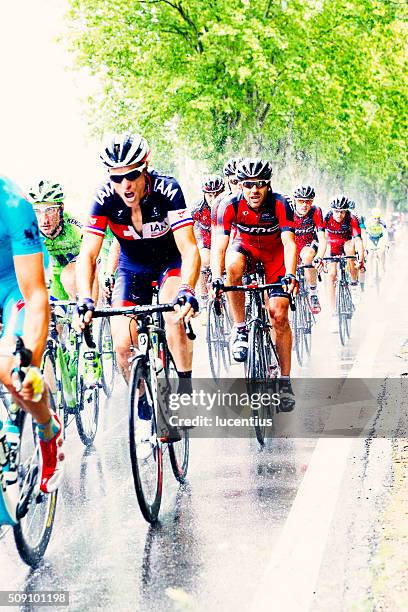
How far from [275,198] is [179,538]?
387 centimetres

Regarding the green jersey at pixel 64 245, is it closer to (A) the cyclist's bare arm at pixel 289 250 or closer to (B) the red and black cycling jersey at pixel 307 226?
(A) the cyclist's bare arm at pixel 289 250

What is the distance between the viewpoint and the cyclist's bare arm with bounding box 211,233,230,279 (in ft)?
27.1

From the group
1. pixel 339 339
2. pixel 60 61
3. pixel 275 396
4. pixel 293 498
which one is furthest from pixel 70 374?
pixel 60 61

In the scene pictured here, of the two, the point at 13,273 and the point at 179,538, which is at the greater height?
the point at 13,273

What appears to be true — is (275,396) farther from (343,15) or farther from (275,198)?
(343,15)

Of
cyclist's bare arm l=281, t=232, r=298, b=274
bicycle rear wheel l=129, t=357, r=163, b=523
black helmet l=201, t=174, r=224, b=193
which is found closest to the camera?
bicycle rear wheel l=129, t=357, r=163, b=523

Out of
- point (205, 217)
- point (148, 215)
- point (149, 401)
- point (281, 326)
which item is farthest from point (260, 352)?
point (205, 217)

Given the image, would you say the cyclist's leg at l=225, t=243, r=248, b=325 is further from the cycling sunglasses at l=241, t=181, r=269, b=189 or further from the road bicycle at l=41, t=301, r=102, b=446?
the road bicycle at l=41, t=301, r=102, b=446

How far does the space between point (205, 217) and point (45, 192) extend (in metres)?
7.43

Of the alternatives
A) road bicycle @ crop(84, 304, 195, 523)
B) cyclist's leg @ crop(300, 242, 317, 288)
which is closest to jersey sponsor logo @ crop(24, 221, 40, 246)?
road bicycle @ crop(84, 304, 195, 523)

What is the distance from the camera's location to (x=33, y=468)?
4.70 meters

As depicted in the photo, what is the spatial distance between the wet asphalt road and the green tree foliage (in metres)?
24.6

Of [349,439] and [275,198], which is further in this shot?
[275,198]

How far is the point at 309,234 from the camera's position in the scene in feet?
44.8
